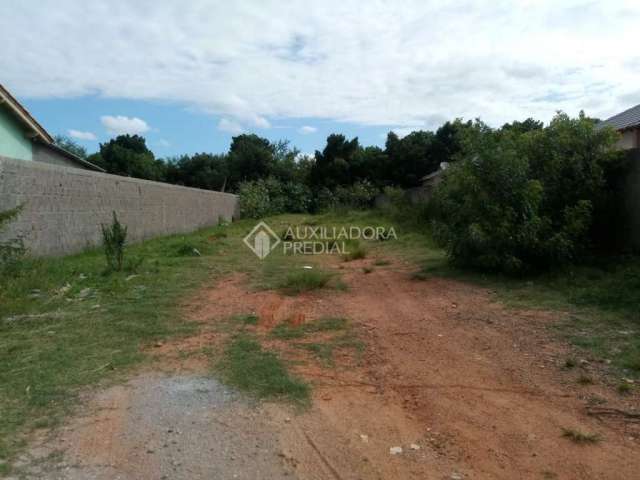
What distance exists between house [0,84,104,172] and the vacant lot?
26.7 feet

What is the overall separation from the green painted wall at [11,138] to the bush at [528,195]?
437 inches

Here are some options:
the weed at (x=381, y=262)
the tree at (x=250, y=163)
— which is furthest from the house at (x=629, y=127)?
the tree at (x=250, y=163)

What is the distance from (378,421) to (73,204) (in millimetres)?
8989

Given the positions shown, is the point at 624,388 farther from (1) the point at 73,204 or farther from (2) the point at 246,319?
(1) the point at 73,204

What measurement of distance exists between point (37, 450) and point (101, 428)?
1.20ft

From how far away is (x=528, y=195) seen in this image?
8.03 m

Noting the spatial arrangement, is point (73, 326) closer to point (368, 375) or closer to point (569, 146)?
point (368, 375)

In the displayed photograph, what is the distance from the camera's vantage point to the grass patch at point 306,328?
207 inches

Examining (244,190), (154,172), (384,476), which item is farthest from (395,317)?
(154,172)

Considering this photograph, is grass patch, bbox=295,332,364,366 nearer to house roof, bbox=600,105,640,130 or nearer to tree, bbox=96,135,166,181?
house roof, bbox=600,105,640,130

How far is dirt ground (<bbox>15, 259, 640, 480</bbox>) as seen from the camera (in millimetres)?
2719

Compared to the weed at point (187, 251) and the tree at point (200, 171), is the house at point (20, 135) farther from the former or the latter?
the tree at point (200, 171)

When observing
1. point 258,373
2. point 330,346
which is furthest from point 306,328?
point 258,373

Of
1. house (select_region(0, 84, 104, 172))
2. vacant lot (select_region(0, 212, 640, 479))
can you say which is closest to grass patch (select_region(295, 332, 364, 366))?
vacant lot (select_region(0, 212, 640, 479))
